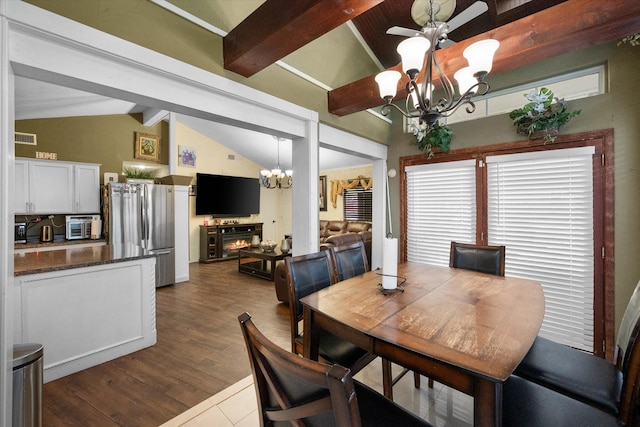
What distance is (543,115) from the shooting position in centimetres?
270

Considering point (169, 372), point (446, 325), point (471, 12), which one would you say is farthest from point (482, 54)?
point (169, 372)

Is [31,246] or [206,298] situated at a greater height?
[31,246]

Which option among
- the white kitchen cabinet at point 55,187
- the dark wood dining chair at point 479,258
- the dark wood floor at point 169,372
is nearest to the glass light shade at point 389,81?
the dark wood dining chair at point 479,258

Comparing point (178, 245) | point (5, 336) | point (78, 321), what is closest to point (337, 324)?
point (5, 336)

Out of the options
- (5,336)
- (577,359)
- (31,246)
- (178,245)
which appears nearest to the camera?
(5,336)

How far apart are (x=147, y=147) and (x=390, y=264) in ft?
18.9

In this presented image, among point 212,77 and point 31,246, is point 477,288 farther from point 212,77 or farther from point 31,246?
point 31,246

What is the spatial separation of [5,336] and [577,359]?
114 inches

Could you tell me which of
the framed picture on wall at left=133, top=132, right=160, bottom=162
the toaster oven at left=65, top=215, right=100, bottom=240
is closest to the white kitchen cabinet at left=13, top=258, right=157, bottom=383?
the toaster oven at left=65, top=215, right=100, bottom=240

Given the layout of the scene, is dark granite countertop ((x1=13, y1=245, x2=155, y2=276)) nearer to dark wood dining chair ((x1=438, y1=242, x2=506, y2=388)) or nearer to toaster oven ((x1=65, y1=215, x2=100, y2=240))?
toaster oven ((x1=65, y1=215, x2=100, y2=240))

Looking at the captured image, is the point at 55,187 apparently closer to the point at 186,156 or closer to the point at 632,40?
the point at 186,156

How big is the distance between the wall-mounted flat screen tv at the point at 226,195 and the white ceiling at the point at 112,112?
34.2 inches

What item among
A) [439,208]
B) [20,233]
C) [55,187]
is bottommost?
[20,233]

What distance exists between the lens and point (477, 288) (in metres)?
1.78
